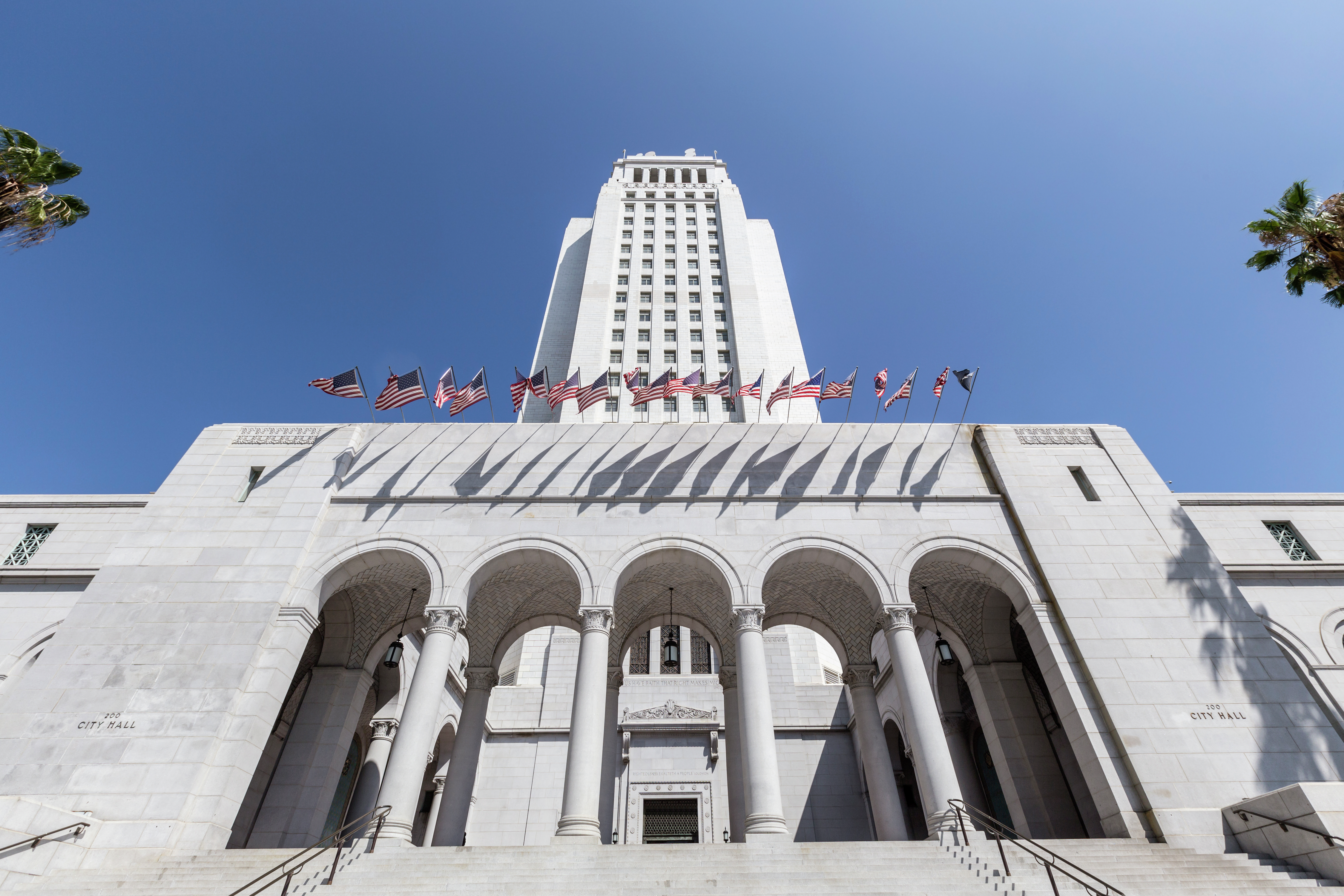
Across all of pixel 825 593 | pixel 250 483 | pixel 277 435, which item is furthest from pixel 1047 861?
pixel 277 435

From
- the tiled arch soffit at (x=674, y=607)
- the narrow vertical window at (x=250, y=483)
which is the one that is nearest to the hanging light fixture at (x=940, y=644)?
the tiled arch soffit at (x=674, y=607)

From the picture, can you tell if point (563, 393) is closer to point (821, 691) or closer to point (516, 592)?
point (516, 592)

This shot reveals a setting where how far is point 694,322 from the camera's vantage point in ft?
150

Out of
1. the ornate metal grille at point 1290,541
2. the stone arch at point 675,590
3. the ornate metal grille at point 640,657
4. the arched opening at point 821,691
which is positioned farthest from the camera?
the ornate metal grille at point 640,657

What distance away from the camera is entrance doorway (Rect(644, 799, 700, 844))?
884 inches

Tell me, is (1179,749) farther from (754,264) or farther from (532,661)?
(754,264)

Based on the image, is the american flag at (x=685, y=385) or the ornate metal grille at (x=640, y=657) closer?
the american flag at (x=685, y=385)

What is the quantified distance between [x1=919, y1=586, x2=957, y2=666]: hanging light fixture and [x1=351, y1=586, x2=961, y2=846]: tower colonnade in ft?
2.36

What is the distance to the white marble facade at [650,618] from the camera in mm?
12766

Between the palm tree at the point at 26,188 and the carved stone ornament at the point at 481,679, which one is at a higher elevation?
the palm tree at the point at 26,188

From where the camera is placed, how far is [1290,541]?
19391mm

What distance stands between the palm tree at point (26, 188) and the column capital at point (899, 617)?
20348 mm

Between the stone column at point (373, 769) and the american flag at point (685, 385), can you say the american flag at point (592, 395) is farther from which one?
the stone column at point (373, 769)

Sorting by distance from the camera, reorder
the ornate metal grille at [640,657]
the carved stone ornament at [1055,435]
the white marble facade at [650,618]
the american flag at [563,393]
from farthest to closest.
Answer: the ornate metal grille at [640,657]
the carved stone ornament at [1055,435]
the american flag at [563,393]
the white marble facade at [650,618]
